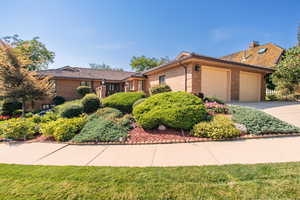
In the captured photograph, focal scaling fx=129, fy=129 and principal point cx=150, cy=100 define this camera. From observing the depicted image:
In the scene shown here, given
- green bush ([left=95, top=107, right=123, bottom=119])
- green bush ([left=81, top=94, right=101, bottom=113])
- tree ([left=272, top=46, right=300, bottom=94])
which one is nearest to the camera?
green bush ([left=95, top=107, right=123, bottom=119])

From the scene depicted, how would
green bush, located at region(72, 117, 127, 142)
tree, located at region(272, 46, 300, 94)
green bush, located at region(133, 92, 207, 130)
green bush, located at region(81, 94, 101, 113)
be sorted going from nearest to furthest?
green bush, located at region(72, 117, 127, 142), green bush, located at region(133, 92, 207, 130), green bush, located at region(81, 94, 101, 113), tree, located at region(272, 46, 300, 94)

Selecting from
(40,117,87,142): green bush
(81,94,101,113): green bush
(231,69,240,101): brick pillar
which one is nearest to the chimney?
(231,69,240,101): brick pillar

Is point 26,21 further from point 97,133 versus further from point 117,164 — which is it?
point 117,164

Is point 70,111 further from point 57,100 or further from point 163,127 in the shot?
point 57,100

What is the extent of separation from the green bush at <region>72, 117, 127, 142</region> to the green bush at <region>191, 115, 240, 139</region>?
104 inches

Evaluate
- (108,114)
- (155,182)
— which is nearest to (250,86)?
(108,114)

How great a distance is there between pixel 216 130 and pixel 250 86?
9.59 metres

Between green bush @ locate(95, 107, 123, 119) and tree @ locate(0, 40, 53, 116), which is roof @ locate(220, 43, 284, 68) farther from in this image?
tree @ locate(0, 40, 53, 116)

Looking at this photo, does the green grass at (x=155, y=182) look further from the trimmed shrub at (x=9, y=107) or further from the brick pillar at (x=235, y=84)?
the trimmed shrub at (x=9, y=107)

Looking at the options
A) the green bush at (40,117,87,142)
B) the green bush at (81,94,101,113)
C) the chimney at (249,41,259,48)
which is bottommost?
the green bush at (40,117,87,142)

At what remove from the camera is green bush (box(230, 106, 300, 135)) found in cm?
450

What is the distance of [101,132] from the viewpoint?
15.4ft

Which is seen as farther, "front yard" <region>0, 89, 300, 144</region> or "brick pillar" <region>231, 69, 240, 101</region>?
"brick pillar" <region>231, 69, 240, 101</region>

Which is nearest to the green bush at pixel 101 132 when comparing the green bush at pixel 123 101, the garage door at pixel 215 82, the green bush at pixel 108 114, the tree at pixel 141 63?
the green bush at pixel 108 114
